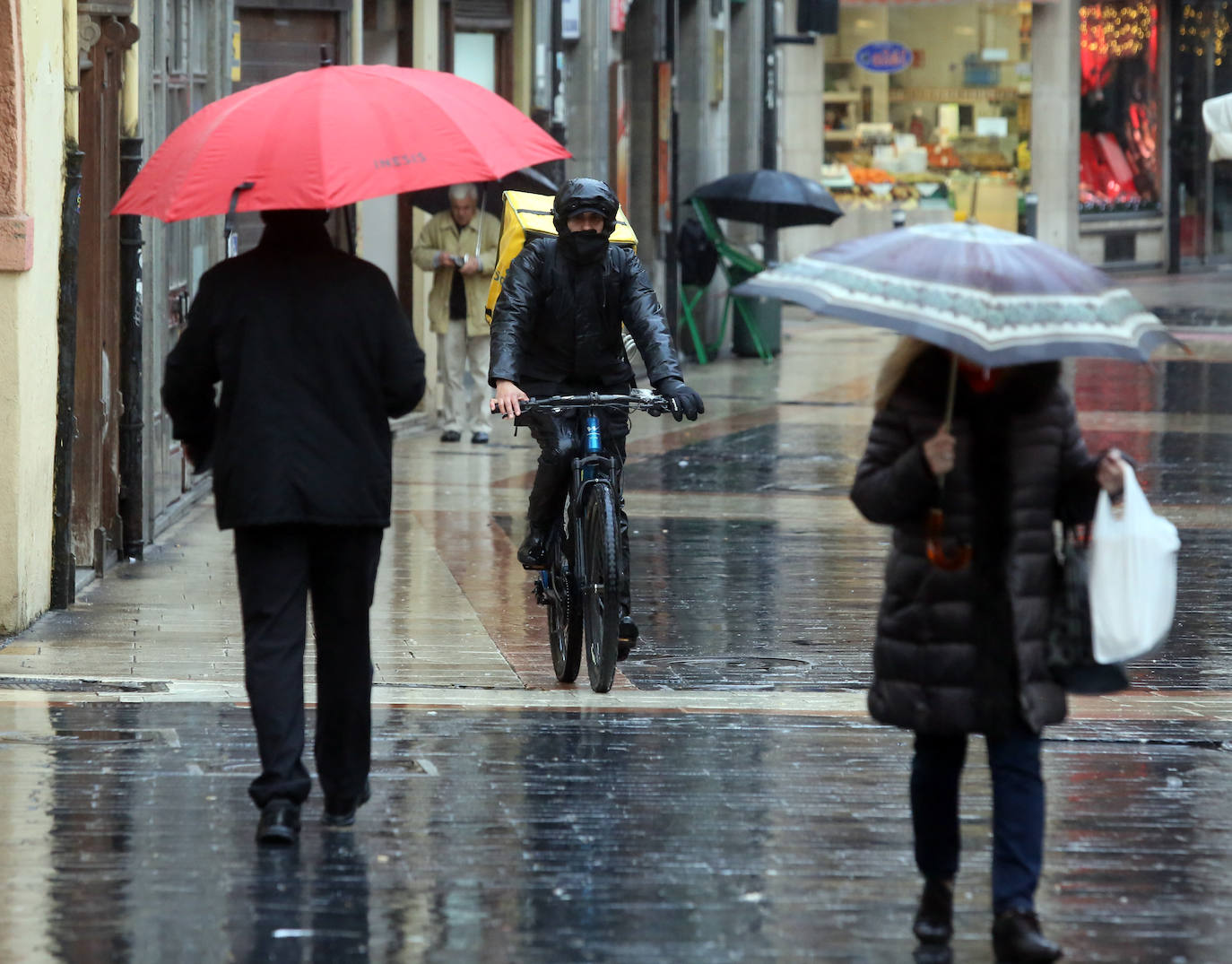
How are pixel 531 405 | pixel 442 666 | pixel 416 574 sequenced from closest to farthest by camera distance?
pixel 531 405 < pixel 442 666 < pixel 416 574

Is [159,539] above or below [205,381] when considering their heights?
below

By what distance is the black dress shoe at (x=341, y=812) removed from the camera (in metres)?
5.58

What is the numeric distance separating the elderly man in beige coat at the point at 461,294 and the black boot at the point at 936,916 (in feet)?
33.2

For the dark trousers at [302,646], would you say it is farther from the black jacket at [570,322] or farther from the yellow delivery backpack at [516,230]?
the yellow delivery backpack at [516,230]

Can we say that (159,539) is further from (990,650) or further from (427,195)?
(990,650)

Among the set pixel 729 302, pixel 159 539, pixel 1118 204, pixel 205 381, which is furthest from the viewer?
pixel 1118 204

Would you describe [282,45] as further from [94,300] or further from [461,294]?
[94,300]

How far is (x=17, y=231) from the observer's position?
8125 mm

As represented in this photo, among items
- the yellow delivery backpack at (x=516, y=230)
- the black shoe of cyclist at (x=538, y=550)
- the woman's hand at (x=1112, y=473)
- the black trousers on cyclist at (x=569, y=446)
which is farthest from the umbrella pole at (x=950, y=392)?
the yellow delivery backpack at (x=516, y=230)

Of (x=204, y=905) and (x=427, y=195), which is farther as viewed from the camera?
(x=427, y=195)

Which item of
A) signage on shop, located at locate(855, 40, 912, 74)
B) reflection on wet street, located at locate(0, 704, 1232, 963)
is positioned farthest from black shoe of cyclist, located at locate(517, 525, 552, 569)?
signage on shop, located at locate(855, 40, 912, 74)

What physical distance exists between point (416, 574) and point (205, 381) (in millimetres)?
4618

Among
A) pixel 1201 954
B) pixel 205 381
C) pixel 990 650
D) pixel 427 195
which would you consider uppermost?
pixel 427 195

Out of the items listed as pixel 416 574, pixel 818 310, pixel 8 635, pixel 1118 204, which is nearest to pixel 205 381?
pixel 818 310
